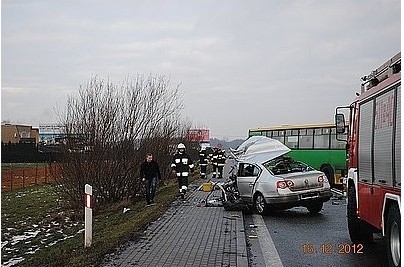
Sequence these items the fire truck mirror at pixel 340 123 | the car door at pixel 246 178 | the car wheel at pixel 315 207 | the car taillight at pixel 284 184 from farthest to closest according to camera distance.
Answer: the car door at pixel 246 178, the car wheel at pixel 315 207, the car taillight at pixel 284 184, the fire truck mirror at pixel 340 123

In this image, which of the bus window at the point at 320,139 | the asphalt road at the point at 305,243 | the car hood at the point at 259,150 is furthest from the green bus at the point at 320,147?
the asphalt road at the point at 305,243

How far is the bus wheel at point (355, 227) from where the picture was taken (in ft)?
34.1

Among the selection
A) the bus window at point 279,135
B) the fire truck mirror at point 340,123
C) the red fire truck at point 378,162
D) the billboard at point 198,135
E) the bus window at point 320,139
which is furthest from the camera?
the billboard at point 198,135

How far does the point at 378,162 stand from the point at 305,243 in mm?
3126

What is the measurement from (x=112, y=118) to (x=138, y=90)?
2253 millimetres

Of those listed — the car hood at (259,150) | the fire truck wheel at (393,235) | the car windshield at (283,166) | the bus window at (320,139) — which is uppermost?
the bus window at (320,139)

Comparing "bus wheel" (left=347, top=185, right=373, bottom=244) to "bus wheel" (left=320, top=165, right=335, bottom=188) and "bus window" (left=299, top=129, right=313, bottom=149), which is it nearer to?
"bus wheel" (left=320, top=165, right=335, bottom=188)

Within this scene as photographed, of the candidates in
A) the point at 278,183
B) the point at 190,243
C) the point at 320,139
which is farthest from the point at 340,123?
the point at 320,139

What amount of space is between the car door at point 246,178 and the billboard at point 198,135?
28201mm

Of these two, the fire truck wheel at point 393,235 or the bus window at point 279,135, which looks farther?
the bus window at point 279,135

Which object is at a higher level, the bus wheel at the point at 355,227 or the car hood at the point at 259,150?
the car hood at the point at 259,150

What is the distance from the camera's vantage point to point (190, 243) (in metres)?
10.2

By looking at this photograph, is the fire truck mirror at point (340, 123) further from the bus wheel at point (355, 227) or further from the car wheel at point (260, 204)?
the car wheel at point (260, 204)

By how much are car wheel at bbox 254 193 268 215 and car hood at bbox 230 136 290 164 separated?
980mm
